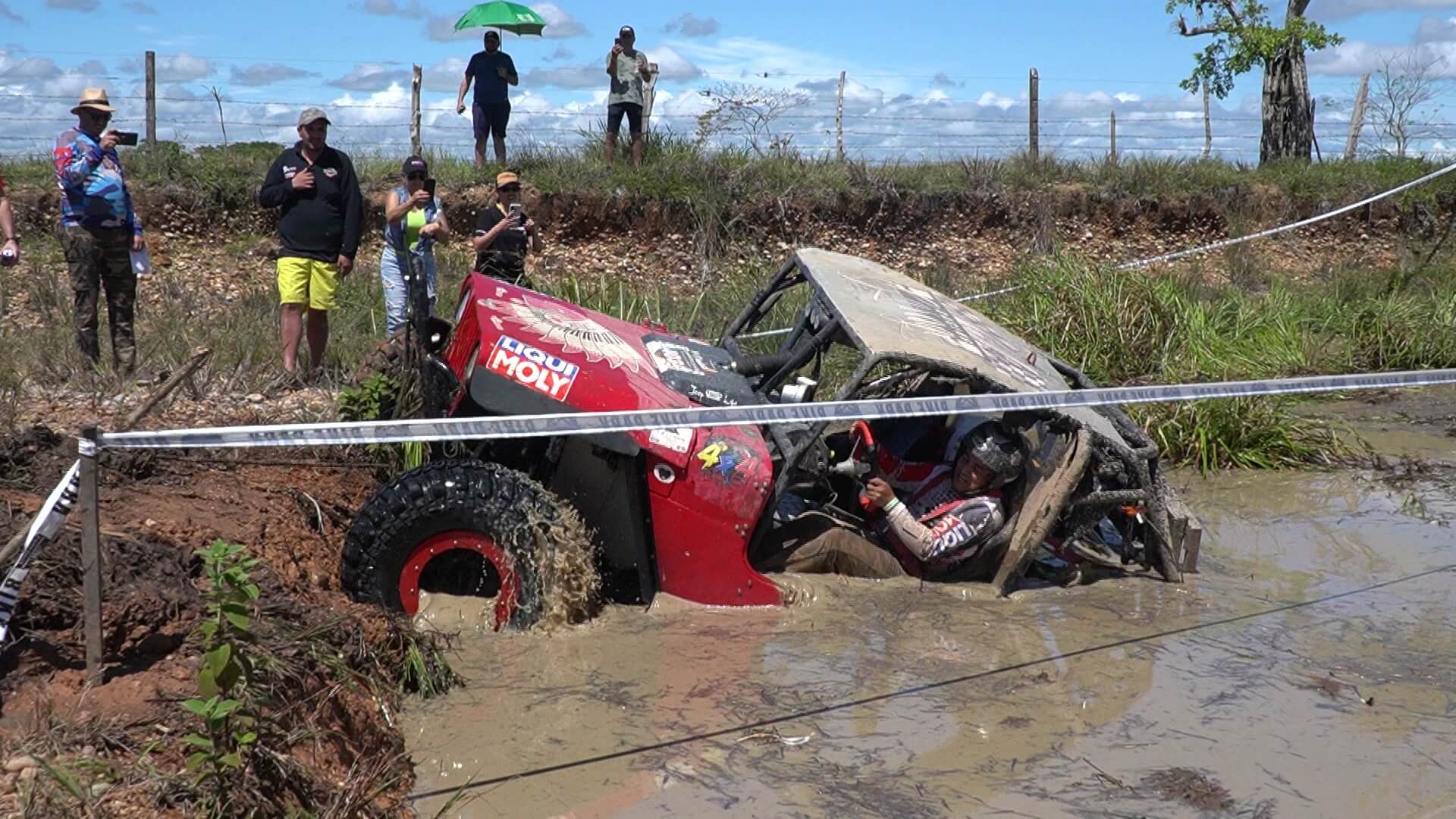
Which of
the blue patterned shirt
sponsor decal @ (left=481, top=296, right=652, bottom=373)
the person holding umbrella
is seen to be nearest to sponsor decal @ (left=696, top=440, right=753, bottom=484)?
sponsor decal @ (left=481, top=296, right=652, bottom=373)

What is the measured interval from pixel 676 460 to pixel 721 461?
0.17 meters

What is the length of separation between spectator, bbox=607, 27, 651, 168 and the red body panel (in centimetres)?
921

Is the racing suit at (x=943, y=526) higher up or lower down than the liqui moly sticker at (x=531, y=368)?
lower down

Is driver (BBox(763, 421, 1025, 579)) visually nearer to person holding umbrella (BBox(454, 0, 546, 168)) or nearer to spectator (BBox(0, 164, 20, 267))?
spectator (BBox(0, 164, 20, 267))

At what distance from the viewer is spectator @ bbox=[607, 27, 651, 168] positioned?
14.1 meters

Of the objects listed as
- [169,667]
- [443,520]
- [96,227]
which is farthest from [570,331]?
[96,227]

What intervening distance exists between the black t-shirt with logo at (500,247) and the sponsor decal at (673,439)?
402 centimetres

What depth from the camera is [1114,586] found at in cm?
599

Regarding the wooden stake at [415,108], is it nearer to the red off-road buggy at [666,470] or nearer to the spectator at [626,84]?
the spectator at [626,84]

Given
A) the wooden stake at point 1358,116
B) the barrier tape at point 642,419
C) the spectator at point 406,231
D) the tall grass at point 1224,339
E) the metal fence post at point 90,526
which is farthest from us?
the wooden stake at point 1358,116

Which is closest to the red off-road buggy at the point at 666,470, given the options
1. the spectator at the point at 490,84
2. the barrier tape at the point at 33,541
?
the barrier tape at the point at 33,541

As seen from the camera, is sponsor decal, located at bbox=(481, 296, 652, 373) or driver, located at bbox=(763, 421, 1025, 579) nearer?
sponsor decal, located at bbox=(481, 296, 652, 373)

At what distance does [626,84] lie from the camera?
14.3 meters

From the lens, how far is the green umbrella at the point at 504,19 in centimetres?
1423
